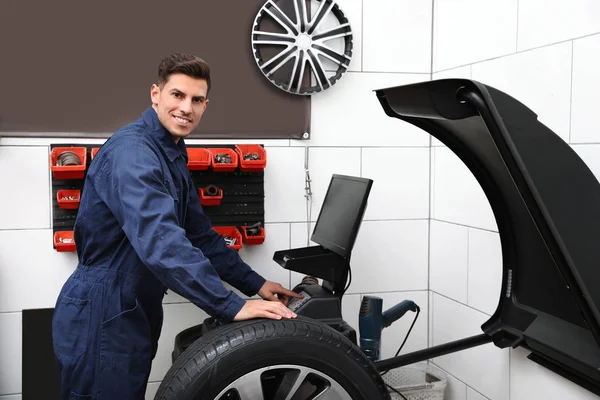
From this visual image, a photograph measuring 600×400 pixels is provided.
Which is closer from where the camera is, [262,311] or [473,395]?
[262,311]

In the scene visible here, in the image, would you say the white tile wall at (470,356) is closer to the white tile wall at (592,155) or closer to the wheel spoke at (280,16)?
the white tile wall at (592,155)

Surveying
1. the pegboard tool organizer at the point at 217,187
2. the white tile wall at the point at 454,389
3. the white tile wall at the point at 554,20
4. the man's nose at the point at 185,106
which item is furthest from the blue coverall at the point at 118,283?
the white tile wall at the point at 454,389

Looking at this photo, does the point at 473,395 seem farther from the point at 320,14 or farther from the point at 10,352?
the point at 10,352

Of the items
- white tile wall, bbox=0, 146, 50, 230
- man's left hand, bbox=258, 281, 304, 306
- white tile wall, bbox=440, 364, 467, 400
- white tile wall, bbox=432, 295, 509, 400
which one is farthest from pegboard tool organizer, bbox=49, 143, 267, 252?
white tile wall, bbox=440, 364, 467, 400

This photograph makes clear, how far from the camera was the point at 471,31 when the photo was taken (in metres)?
2.62

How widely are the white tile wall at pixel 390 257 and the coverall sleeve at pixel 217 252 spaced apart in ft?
2.41

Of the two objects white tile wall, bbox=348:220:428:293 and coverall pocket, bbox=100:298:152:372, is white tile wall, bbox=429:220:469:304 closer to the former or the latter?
white tile wall, bbox=348:220:428:293

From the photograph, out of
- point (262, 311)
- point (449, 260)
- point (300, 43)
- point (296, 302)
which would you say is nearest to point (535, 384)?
point (449, 260)

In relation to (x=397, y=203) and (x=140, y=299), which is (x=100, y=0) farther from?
(x=397, y=203)

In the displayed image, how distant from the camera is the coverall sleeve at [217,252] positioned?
2.29 metres

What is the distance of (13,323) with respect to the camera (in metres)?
2.54

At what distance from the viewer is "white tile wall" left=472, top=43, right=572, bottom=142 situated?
2.05 meters

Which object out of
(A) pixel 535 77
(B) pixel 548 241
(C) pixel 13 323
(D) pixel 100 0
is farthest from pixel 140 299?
(A) pixel 535 77

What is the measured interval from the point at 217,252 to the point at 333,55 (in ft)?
3.67
